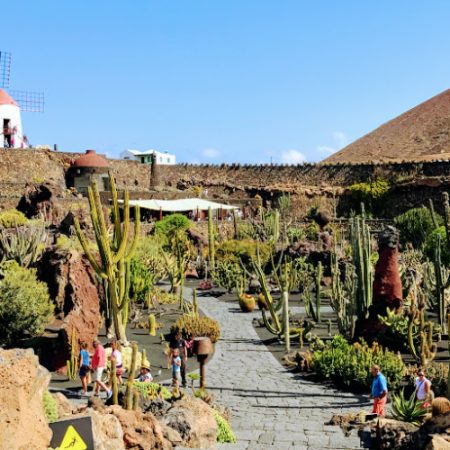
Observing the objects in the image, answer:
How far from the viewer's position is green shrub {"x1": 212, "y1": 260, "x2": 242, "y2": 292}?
21125mm

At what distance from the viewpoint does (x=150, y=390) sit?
936 cm

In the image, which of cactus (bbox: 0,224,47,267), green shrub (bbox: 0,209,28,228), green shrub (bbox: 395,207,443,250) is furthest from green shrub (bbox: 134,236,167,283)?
green shrub (bbox: 395,207,443,250)

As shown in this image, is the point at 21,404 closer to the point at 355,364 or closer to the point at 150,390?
the point at 150,390

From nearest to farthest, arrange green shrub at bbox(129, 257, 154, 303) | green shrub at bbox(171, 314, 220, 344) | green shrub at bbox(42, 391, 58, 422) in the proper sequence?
green shrub at bbox(42, 391, 58, 422), green shrub at bbox(171, 314, 220, 344), green shrub at bbox(129, 257, 154, 303)

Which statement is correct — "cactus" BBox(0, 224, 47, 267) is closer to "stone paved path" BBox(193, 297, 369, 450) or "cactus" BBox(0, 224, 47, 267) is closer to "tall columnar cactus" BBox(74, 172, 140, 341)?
"tall columnar cactus" BBox(74, 172, 140, 341)

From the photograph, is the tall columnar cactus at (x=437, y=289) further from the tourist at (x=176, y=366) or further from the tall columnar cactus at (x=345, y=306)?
the tourist at (x=176, y=366)

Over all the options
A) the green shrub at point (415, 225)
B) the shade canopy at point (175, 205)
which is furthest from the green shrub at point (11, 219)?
the green shrub at point (415, 225)

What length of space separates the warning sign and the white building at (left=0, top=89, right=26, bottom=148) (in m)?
37.3

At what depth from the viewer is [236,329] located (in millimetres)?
15602

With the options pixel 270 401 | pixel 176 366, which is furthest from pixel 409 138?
pixel 270 401

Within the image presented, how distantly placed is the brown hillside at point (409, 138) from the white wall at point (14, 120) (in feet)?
93.4

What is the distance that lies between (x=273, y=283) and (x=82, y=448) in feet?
52.2

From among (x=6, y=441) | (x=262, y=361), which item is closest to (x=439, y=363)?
(x=262, y=361)

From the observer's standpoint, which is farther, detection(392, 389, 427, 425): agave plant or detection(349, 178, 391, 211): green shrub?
detection(349, 178, 391, 211): green shrub
